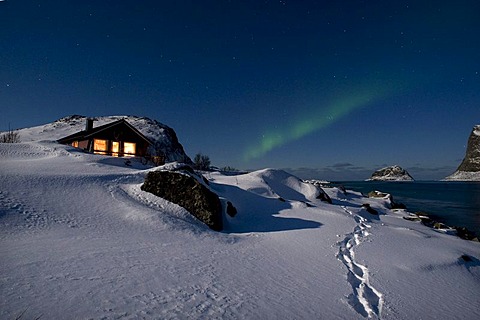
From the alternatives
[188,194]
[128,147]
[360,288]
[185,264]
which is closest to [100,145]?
[128,147]

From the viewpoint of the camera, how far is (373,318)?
3717 mm

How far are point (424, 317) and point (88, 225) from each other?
8.16 meters

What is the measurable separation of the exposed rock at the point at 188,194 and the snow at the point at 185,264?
367 mm

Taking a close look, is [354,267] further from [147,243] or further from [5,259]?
[5,259]

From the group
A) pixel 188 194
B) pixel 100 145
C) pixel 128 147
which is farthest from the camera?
pixel 128 147

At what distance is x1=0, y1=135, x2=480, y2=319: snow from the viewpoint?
11.0 ft

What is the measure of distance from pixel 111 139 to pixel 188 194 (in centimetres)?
2487

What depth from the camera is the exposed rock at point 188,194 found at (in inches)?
349

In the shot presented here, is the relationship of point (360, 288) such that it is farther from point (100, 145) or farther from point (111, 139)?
point (100, 145)

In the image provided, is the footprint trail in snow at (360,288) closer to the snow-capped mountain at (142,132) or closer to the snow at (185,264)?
the snow at (185,264)

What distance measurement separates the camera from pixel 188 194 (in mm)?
9453

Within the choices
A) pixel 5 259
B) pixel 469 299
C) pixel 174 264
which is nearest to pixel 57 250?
pixel 5 259

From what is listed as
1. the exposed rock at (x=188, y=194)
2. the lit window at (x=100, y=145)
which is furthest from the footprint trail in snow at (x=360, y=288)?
the lit window at (x=100, y=145)

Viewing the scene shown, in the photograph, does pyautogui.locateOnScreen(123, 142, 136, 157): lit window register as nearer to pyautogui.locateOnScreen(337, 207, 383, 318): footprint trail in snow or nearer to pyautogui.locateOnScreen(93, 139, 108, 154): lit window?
pyautogui.locateOnScreen(93, 139, 108, 154): lit window
